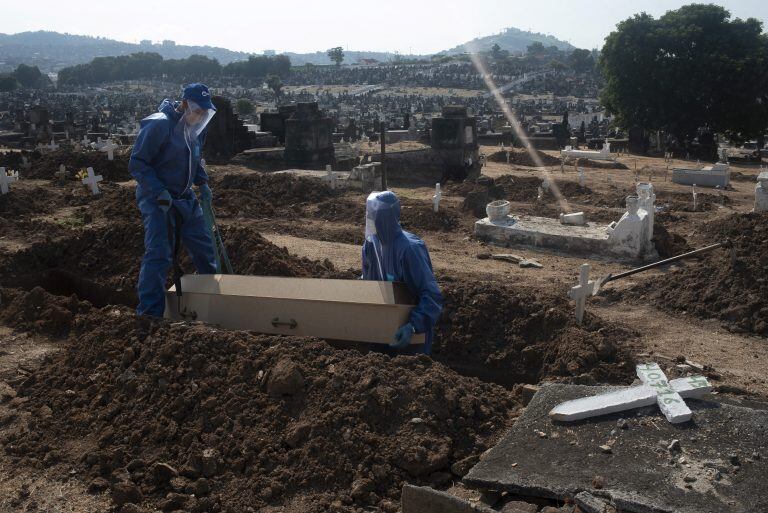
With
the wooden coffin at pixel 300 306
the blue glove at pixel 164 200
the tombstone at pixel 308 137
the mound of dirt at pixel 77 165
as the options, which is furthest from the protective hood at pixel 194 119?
the tombstone at pixel 308 137

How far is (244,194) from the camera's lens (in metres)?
14.3

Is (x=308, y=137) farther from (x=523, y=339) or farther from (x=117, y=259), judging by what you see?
(x=523, y=339)

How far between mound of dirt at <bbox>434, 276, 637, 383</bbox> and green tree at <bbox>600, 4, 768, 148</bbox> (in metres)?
22.4

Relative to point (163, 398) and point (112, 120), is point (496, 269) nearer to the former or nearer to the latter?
point (163, 398)

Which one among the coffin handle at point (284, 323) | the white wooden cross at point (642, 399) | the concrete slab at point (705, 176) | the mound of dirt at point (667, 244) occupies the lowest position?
the mound of dirt at point (667, 244)

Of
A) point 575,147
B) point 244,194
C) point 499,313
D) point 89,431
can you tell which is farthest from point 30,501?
point 575,147

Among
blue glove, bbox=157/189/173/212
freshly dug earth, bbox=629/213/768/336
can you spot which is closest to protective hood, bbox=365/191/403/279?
blue glove, bbox=157/189/173/212

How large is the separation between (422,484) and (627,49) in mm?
27915

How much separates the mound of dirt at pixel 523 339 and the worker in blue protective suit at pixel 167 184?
2.33 m

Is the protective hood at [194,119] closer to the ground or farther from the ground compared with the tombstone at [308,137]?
farther from the ground

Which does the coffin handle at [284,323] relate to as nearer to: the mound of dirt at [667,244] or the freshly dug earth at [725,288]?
the freshly dug earth at [725,288]

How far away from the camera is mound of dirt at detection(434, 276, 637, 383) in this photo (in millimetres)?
5902

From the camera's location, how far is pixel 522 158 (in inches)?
928

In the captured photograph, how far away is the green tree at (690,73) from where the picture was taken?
26547 mm
